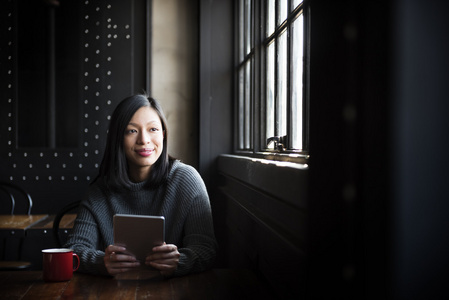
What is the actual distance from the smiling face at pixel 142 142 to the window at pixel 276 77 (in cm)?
48

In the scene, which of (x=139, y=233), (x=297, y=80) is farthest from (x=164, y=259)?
(x=297, y=80)

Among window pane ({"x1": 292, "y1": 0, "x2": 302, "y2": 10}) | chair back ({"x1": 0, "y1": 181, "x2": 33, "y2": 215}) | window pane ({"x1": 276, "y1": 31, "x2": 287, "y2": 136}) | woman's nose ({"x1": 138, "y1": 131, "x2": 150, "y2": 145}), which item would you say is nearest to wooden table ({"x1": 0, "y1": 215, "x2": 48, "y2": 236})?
chair back ({"x1": 0, "y1": 181, "x2": 33, "y2": 215})

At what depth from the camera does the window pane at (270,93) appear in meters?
2.67

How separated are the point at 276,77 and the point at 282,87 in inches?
4.8

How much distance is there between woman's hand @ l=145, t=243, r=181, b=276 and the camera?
5.69 ft

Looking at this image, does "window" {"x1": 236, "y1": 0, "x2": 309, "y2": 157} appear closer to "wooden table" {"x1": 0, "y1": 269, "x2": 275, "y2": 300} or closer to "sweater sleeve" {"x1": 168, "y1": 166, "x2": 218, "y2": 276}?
"sweater sleeve" {"x1": 168, "y1": 166, "x2": 218, "y2": 276}

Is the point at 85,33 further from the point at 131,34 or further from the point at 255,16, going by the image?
the point at 255,16

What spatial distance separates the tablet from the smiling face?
1.82 feet

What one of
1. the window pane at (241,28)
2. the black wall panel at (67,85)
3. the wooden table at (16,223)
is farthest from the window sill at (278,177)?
the black wall panel at (67,85)

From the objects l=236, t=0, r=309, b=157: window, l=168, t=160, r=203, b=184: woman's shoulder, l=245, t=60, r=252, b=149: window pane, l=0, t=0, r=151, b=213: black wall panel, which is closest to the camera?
l=236, t=0, r=309, b=157: window

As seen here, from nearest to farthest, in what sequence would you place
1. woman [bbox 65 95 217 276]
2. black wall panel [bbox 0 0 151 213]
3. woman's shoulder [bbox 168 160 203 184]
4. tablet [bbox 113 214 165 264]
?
1. tablet [bbox 113 214 165 264]
2. woman [bbox 65 95 217 276]
3. woman's shoulder [bbox 168 160 203 184]
4. black wall panel [bbox 0 0 151 213]

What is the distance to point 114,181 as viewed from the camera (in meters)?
2.21

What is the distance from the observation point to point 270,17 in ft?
9.02

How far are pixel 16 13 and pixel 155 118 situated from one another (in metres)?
2.50
